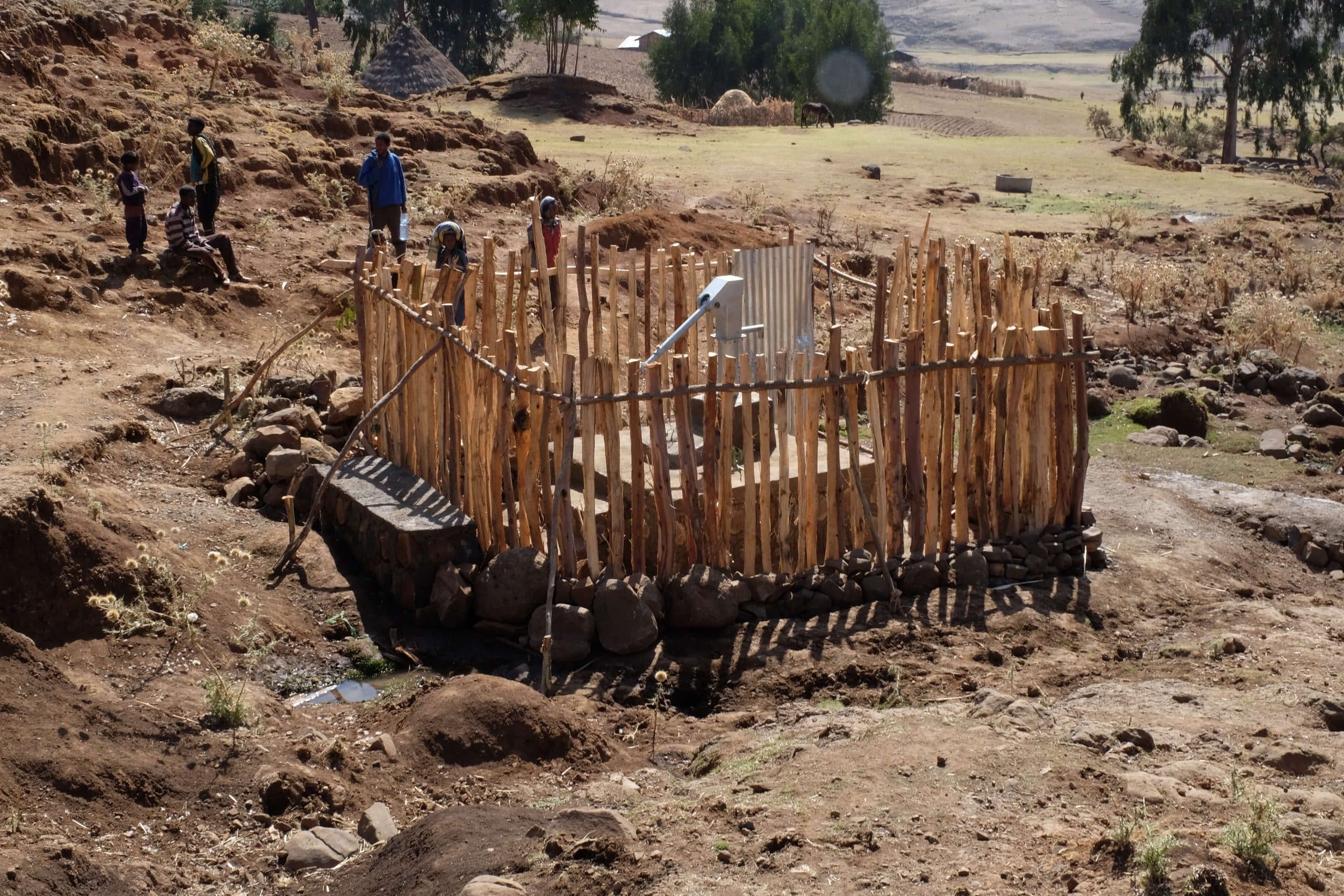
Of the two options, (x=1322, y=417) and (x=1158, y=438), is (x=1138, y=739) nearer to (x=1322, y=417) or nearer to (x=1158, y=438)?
(x=1158, y=438)

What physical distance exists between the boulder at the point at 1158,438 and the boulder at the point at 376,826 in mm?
6804

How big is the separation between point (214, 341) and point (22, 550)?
14.4 feet

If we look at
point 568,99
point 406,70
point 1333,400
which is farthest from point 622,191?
point 568,99

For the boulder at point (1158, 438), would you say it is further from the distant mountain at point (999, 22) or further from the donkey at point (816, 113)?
the distant mountain at point (999, 22)

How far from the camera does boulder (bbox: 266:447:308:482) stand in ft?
23.5

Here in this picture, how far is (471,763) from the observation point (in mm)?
4938

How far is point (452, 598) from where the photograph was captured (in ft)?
20.3

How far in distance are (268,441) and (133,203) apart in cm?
390

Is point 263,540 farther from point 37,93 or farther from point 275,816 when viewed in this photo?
point 37,93

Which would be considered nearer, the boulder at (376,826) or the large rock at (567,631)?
the boulder at (376,826)

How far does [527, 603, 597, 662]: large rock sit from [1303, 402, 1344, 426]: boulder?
22.3 ft

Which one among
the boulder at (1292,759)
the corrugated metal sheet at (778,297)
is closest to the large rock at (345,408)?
the corrugated metal sheet at (778,297)

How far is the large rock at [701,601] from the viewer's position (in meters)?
6.00

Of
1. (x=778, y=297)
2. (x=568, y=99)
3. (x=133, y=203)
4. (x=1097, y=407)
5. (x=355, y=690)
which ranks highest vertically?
(x=568, y=99)
